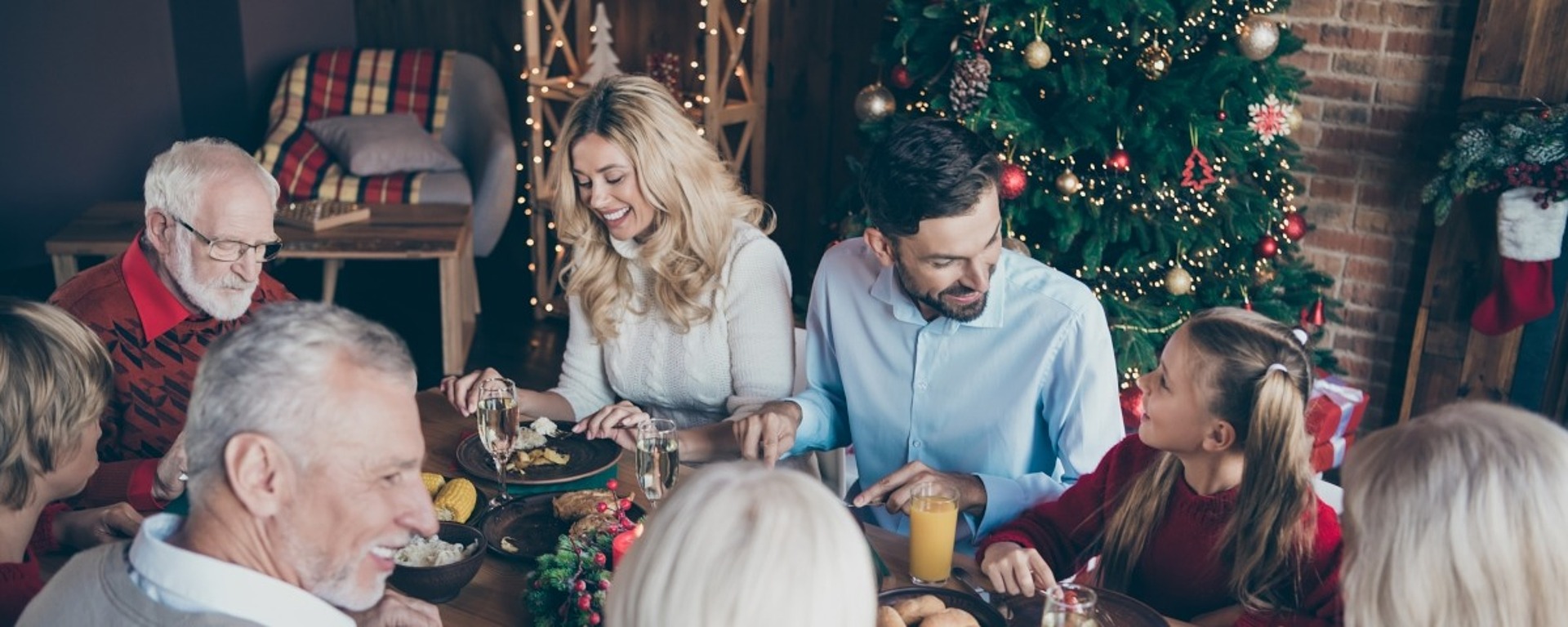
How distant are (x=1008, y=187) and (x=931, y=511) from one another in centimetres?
164

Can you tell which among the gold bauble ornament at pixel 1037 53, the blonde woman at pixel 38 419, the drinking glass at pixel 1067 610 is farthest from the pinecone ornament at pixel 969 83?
the blonde woman at pixel 38 419

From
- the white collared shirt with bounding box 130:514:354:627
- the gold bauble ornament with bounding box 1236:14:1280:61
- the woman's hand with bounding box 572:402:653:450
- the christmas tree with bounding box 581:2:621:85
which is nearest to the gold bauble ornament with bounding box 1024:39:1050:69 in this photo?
the gold bauble ornament with bounding box 1236:14:1280:61

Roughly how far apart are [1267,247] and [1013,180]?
0.76 metres

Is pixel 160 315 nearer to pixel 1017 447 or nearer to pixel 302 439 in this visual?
pixel 302 439

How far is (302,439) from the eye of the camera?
4.06ft

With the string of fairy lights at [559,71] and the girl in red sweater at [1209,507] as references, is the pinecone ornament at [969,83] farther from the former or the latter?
the girl in red sweater at [1209,507]

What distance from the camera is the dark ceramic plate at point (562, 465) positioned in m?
2.01

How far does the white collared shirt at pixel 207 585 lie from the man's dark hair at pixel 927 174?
3.64ft

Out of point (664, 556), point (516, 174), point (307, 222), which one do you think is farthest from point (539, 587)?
point (516, 174)

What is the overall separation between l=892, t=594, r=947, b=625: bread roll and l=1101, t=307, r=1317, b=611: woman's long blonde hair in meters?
0.40

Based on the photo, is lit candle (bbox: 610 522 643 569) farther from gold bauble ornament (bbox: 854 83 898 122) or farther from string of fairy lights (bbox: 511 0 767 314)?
string of fairy lights (bbox: 511 0 767 314)

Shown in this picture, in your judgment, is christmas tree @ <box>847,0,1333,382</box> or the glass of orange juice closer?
the glass of orange juice

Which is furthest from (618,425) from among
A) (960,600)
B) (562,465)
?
(960,600)

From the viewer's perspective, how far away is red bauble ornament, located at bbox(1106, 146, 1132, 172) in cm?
317
